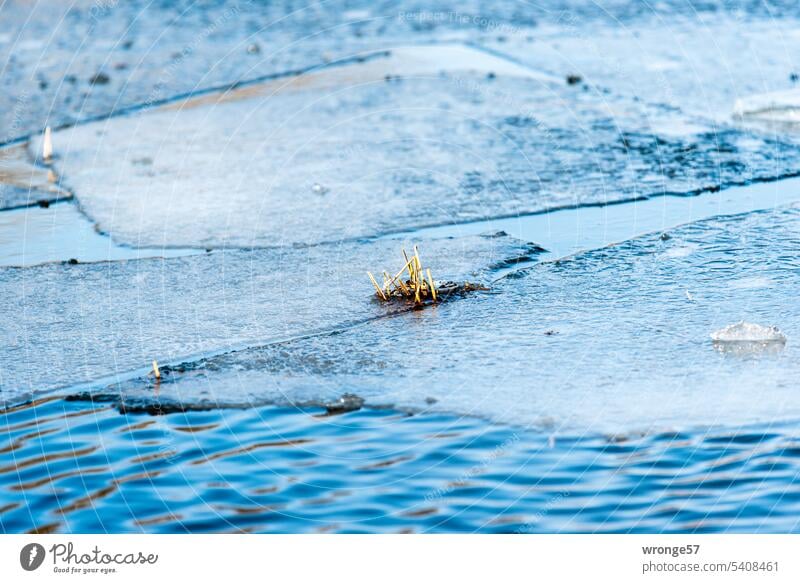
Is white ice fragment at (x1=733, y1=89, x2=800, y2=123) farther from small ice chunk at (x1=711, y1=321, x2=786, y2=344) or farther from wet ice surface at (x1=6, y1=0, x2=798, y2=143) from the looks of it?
small ice chunk at (x1=711, y1=321, x2=786, y2=344)

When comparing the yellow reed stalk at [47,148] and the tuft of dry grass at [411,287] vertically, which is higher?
the yellow reed stalk at [47,148]

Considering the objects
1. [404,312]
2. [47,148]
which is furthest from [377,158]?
[404,312]

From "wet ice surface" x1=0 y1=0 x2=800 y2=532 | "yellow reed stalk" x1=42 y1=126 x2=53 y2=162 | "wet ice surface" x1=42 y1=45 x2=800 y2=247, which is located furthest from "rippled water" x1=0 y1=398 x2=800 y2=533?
"yellow reed stalk" x1=42 y1=126 x2=53 y2=162

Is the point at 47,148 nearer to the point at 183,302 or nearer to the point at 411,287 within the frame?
the point at 183,302

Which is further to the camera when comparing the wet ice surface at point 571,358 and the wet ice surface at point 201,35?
the wet ice surface at point 201,35

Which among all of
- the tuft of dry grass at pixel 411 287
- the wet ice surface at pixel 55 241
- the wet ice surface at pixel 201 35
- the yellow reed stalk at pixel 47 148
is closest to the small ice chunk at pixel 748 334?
the tuft of dry grass at pixel 411 287

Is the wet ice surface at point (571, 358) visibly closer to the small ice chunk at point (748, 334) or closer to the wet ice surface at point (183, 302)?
the small ice chunk at point (748, 334)
